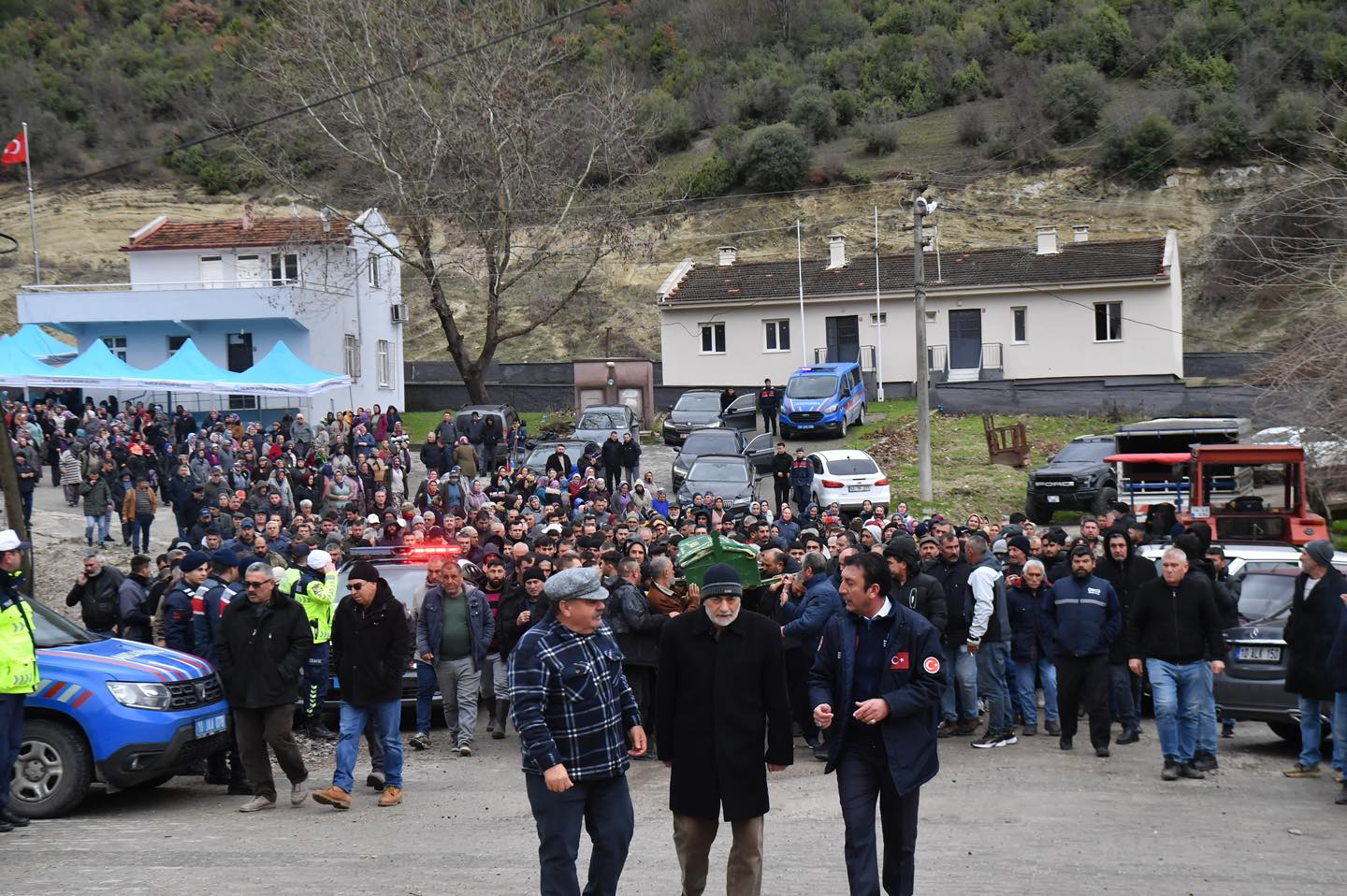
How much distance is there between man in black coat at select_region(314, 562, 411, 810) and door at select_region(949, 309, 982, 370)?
41.1 m

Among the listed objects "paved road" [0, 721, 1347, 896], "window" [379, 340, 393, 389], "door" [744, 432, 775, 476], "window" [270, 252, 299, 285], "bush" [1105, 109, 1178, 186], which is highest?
"bush" [1105, 109, 1178, 186]

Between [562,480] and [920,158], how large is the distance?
187ft

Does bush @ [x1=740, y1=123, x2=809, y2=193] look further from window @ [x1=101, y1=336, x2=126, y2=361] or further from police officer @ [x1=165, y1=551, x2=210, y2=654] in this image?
police officer @ [x1=165, y1=551, x2=210, y2=654]

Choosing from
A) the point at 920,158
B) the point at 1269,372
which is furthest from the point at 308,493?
the point at 920,158

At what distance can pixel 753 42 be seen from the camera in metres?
102

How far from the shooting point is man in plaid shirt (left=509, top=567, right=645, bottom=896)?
6.19 metres

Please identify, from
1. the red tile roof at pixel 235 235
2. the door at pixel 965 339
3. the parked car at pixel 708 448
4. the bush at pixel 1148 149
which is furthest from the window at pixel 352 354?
the bush at pixel 1148 149

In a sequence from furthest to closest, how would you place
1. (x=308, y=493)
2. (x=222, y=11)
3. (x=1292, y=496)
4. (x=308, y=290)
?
(x=222, y=11) → (x=308, y=290) → (x=308, y=493) → (x=1292, y=496)

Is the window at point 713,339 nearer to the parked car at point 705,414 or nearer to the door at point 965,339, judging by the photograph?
the parked car at point 705,414

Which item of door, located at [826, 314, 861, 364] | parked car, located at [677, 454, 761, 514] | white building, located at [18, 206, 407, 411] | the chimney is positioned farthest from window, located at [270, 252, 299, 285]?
parked car, located at [677, 454, 761, 514]

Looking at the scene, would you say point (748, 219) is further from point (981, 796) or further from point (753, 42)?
point (981, 796)

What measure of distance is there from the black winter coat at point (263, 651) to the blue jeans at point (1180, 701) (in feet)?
21.6

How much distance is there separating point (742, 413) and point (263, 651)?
33.3 m

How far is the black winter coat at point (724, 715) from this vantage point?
21.0ft
